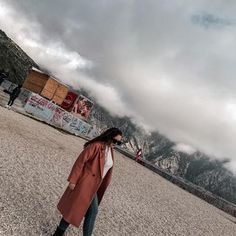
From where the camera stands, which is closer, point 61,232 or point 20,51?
point 61,232

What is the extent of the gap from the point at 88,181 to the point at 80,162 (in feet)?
1.19

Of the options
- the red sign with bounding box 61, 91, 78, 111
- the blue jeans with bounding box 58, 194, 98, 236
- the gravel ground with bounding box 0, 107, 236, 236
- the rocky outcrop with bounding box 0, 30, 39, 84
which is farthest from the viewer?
the rocky outcrop with bounding box 0, 30, 39, 84

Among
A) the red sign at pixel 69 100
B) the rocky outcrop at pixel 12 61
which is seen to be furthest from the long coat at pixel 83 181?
the rocky outcrop at pixel 12 61

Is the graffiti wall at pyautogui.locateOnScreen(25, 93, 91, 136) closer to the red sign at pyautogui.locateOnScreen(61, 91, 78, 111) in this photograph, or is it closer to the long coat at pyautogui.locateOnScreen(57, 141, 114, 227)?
the red sign at pyautogui.locateOnScreen(61, 91, 78, 111)

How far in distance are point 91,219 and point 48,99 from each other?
31.8 m

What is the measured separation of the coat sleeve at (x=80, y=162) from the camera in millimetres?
7078

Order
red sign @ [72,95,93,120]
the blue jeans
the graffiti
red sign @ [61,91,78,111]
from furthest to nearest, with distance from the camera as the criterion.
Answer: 1. red sign @ [72,95,93,120]
2. red sign @ [61,91,78,111]
3. the graffiti
4. the blue jeans

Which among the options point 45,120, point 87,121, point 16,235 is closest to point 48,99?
point 45,120

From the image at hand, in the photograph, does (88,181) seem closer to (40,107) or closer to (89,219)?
(89,219)

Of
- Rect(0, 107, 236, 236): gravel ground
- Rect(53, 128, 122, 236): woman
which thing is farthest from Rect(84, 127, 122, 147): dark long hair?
Rect(0, 107, 236, 236): gravel ground

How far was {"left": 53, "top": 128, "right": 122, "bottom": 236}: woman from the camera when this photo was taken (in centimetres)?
711

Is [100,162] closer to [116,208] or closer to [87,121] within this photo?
[116,208]

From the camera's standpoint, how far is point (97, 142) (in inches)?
290

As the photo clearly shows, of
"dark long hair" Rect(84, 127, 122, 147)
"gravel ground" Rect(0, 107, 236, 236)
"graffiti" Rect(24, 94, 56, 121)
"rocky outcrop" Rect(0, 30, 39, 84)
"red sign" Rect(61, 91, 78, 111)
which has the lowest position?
"gravel ground" Rect(0, 107, 236, 236)
